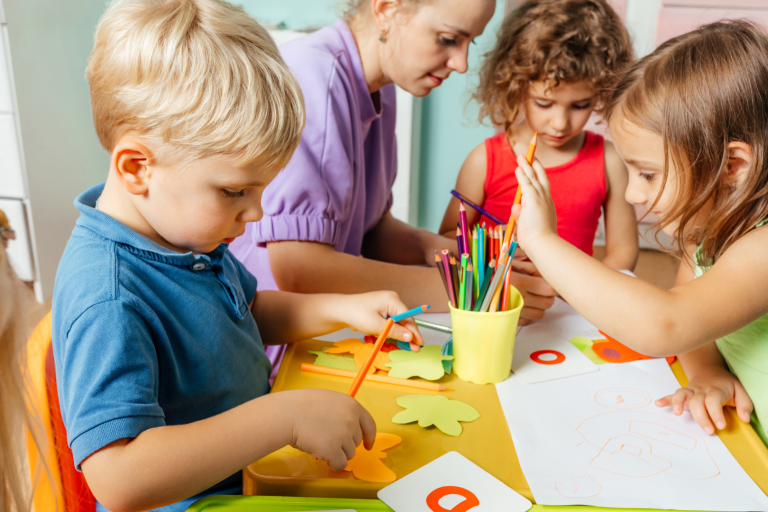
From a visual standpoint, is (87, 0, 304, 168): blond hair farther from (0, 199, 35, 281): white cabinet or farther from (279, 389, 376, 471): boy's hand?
(0, 199, 35, 281): white cabinet

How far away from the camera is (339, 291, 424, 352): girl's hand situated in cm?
65

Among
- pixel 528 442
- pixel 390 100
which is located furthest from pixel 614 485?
pixel 390 100

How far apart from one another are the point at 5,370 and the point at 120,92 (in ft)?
0.83

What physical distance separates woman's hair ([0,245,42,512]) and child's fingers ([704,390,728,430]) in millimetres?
554

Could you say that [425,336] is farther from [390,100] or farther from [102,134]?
[390,100]

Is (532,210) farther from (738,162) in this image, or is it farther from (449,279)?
(738,162)

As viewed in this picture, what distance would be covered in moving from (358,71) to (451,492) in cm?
66

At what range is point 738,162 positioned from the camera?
2.02 feet

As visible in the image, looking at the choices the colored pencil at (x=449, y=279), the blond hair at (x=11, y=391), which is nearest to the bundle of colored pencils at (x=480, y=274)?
the colored pencil at (x=449, y=279)

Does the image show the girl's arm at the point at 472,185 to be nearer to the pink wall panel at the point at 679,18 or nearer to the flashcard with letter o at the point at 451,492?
the flashcard with letter o at the point at 451,492

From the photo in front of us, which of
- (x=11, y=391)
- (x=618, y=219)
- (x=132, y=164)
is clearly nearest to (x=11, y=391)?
(x=11, y=391)

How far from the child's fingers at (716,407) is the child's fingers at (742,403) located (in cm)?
2

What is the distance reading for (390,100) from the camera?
3.62 ft

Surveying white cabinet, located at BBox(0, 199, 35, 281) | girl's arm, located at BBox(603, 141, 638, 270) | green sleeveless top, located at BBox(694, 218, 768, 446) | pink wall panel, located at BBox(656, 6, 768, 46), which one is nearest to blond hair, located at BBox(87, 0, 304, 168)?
green sleeveless top, located at BBox(694, 218, 768, 446)
